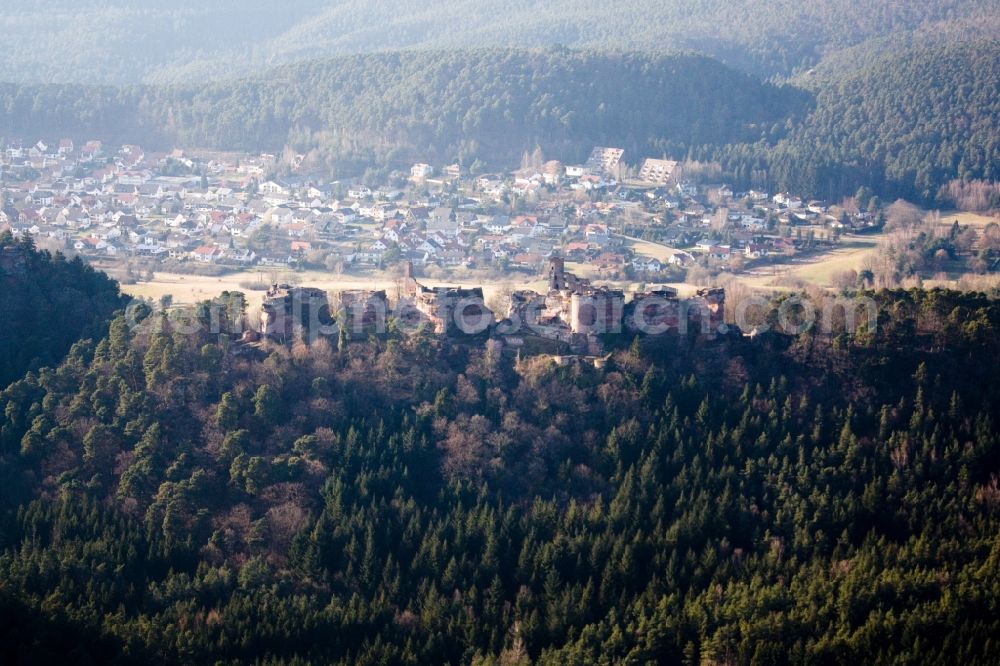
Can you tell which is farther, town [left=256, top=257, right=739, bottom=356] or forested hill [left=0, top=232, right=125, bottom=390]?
forested hill [left=0, top=232, right=125, bottom=390]

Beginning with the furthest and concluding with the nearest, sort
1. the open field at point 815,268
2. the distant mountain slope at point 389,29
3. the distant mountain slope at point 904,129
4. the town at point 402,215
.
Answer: the distant mountain slope at point 389,29, the distant mountain slope at point 904,129, the town at point 402,215, the open field at point 815,268

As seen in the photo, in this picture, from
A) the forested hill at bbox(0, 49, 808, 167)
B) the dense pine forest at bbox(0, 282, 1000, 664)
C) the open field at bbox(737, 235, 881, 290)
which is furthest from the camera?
the forested hill at bbox(0, 49, 808, 167)

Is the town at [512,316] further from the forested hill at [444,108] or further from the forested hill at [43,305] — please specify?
the forested hill at [444,108]

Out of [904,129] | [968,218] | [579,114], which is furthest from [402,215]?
[904,129]

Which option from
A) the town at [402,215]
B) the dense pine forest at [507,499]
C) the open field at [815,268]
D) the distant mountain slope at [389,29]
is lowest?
the dense pine forest at [507,499]

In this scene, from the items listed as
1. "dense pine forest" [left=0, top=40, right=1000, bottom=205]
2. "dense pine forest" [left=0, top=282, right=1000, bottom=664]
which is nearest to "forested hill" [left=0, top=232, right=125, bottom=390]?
"dense pine forest" [left=0, top=282, right=1000, bottom=664]

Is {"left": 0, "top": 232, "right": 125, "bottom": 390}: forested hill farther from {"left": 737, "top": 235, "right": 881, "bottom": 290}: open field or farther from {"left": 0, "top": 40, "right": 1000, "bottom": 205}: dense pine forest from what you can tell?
{"left": 0, "top": 40, "right": 1000, "bottom": 205}: dense pine forest

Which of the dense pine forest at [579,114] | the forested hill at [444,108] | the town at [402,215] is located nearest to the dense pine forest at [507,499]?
the town at [402,215]
